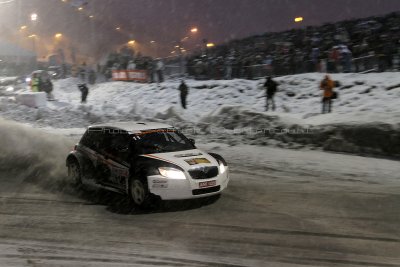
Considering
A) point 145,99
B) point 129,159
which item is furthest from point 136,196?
point 145,99

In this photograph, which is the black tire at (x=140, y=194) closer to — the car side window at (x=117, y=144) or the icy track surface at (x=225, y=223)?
the icy track surface at (x=225, y=223)

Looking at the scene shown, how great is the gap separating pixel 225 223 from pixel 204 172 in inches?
43.2

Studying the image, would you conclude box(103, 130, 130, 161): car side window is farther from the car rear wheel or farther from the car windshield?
the car rear wheel

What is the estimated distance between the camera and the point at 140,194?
25.4 feet

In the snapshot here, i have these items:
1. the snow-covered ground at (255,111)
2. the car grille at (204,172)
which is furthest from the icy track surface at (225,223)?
the snow-covered ground at (255,111)

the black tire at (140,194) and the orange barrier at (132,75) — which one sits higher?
the orange barrier at (132,75)

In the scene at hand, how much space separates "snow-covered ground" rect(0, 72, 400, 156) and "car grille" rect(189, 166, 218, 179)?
269 inches

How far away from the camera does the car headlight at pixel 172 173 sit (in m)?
7.55

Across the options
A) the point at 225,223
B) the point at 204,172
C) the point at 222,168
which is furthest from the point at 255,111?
the point at 225,223

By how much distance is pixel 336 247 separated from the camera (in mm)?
5828

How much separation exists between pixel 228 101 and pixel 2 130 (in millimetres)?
12284

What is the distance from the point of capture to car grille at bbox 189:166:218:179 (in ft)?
25.0

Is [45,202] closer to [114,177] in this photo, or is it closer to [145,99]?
[114,177]

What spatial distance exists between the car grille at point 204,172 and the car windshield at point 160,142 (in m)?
0.85
